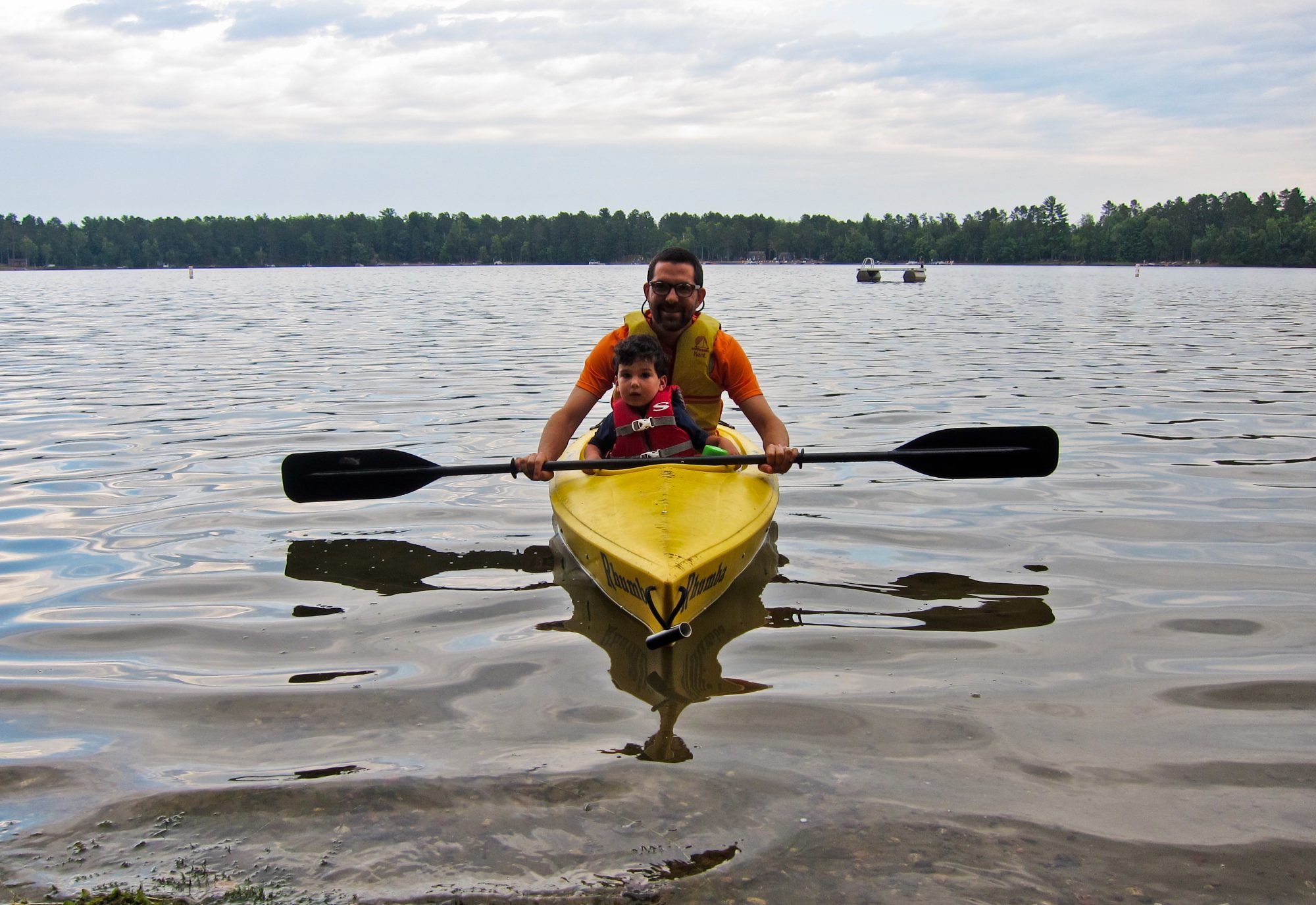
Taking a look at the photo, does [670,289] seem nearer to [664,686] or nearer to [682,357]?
[682,357]

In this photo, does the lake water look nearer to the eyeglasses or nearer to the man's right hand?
the man's right hand

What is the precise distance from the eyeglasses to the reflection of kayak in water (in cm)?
158

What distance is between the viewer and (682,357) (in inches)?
257

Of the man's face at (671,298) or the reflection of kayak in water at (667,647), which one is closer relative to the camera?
the reflection of kayak in water at (667,647)

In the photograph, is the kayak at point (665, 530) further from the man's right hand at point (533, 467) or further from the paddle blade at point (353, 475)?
the paddle blade at point (353, 475)

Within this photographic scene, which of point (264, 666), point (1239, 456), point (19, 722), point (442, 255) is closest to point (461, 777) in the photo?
point (264, 666)

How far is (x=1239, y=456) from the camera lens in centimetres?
862

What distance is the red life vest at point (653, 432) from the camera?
5.86 metres

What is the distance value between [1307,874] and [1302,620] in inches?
95.9

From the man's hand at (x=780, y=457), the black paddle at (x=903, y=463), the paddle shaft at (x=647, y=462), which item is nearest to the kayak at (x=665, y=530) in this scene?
the paddle shaft at (x=647, y=462)

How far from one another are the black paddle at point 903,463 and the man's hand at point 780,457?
0.70 meters

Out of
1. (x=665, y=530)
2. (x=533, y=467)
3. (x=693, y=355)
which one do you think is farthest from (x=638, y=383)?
(x=665, y=530)

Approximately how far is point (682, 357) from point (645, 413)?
0.70 meters

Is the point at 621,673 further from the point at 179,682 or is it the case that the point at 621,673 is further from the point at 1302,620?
the point at 1302,620
